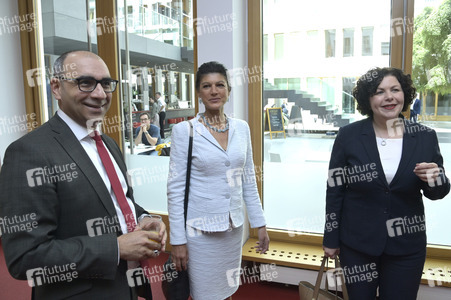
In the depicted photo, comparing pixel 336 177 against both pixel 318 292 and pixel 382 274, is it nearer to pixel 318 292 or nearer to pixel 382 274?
pixel 382 274

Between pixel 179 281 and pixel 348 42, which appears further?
pixel 348 42

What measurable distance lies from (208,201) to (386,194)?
34.1 inches

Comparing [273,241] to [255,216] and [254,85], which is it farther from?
[254,85]

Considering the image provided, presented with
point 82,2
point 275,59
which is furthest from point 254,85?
point 82,2

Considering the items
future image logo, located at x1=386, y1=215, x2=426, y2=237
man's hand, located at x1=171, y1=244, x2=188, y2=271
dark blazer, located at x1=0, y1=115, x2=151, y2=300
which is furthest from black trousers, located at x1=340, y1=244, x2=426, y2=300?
dark blazer, located at x1=0, y1=115, x2=151, y2=300

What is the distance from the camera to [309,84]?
289 cm

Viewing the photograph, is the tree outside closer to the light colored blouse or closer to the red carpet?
the light colored blouse

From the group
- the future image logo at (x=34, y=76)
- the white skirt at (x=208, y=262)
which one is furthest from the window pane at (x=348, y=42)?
the future image logo at (x=34, y=76)

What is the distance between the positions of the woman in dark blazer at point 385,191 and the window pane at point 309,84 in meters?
1.07

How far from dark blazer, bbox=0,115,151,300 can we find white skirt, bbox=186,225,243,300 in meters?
0.63

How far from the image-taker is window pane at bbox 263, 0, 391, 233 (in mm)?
2686

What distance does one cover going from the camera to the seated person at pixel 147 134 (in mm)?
3592

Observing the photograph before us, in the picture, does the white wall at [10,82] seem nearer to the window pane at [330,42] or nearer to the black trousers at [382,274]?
the window pane at [330,42]

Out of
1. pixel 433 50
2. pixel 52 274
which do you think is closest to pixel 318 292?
pixel 52 274
